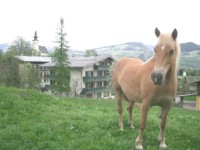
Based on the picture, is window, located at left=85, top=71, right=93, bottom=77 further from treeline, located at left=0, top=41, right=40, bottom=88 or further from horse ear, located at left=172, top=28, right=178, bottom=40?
horse ear, located at left=172, top=28, right=178, bottom=40

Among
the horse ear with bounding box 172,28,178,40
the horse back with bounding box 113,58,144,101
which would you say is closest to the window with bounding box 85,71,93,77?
the horse back with bounding box 113,58,144,101

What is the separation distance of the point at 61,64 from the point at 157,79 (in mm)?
51803

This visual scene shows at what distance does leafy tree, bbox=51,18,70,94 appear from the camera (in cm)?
5566

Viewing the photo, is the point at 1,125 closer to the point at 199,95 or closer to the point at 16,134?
the point at 16,134

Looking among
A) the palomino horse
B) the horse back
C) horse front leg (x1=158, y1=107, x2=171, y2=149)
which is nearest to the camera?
the palomino horse

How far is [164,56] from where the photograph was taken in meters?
6.20

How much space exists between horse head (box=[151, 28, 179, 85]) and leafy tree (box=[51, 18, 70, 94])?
163 ft

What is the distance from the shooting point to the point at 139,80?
756cm

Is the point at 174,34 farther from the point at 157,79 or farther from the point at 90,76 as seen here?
the point at 90,76

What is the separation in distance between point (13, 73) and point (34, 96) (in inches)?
1818

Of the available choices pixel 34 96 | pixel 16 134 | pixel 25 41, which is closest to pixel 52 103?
pixel 34 96

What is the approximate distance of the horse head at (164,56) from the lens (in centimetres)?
602

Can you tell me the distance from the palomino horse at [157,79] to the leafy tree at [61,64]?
47.6 m

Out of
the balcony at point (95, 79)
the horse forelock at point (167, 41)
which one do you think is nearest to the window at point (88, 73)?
the balcony at point (95, 79)
